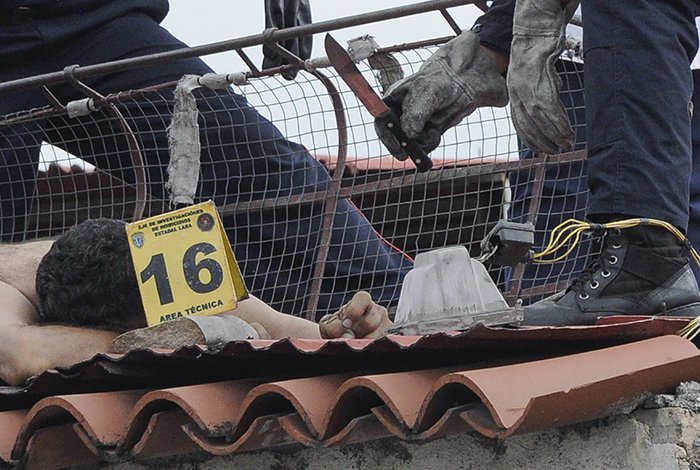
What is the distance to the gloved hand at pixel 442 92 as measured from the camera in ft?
10.5

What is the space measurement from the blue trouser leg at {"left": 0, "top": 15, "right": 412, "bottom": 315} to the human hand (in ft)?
3.15

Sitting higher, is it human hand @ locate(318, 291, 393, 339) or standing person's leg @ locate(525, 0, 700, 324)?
standing person's leg @ locate(525, 0, 700, 324)

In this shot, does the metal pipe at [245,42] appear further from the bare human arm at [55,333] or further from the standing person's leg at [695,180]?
the bare human arm at [55,333]

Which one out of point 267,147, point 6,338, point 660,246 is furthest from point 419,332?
point 267,147

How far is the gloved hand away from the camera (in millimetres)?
3201

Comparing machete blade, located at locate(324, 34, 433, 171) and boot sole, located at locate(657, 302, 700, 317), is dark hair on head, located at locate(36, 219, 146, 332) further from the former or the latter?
boot sole, located at locate(657, 302, 700, 317)

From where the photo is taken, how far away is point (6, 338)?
3.44 m

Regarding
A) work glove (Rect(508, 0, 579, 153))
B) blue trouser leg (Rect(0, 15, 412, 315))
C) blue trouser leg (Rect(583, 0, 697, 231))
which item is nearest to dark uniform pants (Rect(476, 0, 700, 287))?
blue trouser leg (Rect(583, 0, 697, 231))

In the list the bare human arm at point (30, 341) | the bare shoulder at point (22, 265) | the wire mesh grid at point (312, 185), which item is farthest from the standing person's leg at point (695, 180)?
the bare shoulder at point (22, 265)

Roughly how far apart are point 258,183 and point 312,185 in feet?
0.64

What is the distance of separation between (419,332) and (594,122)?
592 millimetres

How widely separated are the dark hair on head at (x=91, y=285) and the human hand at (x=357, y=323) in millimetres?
573

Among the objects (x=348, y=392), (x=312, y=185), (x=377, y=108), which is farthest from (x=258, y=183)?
(x=348, y=392)

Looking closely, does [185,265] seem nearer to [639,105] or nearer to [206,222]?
[206,222]
